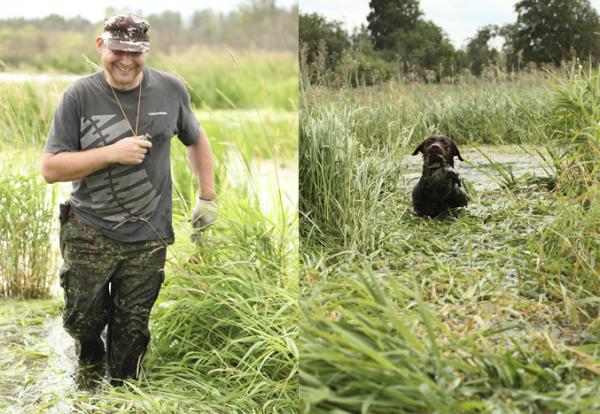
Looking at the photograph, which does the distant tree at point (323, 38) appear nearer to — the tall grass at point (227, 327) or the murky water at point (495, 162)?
the murky water at point (495, 162)

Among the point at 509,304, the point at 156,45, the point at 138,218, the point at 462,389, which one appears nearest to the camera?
the point at 462,389

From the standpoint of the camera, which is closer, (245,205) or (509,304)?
(509,304)

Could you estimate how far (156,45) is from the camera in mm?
13750

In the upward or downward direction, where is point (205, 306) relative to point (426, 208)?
downward

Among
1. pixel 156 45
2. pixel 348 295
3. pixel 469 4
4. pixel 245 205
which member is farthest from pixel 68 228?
pixel 156 45

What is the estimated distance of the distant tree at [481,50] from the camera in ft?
6.31

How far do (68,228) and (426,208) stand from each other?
184 centimetres

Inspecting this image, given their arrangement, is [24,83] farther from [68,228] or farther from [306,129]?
[306,129]

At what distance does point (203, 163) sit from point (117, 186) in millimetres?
453

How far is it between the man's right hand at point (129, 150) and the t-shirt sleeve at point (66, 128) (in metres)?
0.17

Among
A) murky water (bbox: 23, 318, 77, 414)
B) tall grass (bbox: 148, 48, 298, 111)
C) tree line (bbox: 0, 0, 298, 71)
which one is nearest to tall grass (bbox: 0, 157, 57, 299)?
murky water (bbox: 23, 318, 77, 414)

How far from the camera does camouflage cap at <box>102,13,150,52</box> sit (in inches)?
123

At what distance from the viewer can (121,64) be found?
316 centimetres

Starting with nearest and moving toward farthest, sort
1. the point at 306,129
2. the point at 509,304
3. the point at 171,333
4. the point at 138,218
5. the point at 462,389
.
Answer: the point at 462,389
the point at 509,304
the point at 306,129
the point at 138,218
the point at 171,333
